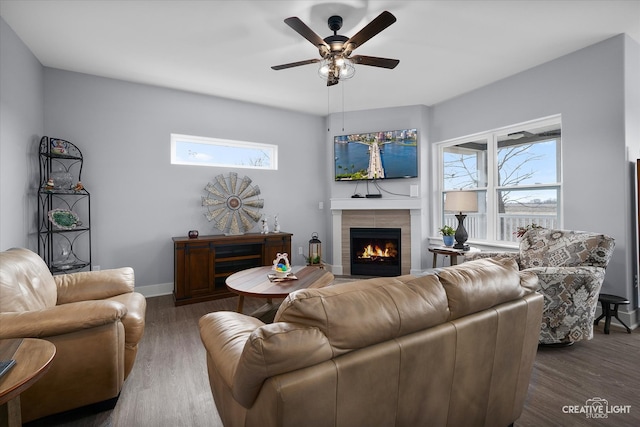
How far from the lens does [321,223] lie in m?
5.50

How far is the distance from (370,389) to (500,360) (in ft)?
2.51

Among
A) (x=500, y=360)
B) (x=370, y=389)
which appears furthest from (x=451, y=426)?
(x=370, y=389)

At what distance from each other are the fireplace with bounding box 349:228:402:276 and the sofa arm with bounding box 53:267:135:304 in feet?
11.3

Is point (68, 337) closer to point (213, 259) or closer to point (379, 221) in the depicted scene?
point (213, 259)

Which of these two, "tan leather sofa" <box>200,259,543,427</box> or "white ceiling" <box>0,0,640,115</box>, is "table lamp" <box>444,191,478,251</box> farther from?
"tan leather sofa" <box>200,259,543,427</box>

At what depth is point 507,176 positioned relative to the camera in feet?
13.6

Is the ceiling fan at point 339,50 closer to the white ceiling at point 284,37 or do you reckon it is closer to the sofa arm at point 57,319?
the white ceiling at point 284,37

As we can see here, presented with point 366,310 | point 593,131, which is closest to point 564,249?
point 593,131

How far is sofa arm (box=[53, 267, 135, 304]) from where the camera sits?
90.7 inches

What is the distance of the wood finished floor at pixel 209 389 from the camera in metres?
1.70

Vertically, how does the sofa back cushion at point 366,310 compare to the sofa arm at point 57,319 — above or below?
above

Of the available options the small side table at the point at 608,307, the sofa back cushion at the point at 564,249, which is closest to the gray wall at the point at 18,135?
the sofa back cushion at the point at 564,249

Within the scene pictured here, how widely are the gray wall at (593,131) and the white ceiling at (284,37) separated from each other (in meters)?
0.19

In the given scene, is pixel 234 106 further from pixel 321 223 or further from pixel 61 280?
pixel 61 280
